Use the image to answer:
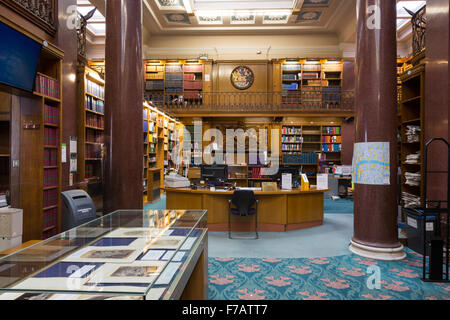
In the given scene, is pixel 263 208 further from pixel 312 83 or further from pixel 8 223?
pixel 312 83

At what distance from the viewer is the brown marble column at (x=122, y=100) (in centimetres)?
352

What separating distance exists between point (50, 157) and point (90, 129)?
70.4 inches

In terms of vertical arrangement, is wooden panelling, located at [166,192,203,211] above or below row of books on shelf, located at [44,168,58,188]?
below

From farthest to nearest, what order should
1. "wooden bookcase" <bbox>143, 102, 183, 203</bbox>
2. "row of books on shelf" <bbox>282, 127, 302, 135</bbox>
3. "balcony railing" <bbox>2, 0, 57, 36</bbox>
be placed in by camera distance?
"row of books on shelf" <bbox>282, 127, 302, 135</bbox> → "wooden bookcase" <bbox>143, 102, 183, 203</bbox> → "balcony railing" <bbox>2, 0, 57, 36</bbox>

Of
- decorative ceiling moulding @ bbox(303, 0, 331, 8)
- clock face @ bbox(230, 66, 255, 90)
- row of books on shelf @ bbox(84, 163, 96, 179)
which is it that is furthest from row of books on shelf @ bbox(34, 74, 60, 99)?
decorative ceiling moulding @ bbox(303, 0, 331, 8)

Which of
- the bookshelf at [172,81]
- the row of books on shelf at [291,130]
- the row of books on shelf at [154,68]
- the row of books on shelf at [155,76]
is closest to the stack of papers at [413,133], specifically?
the row of books on shelf at [291,130]

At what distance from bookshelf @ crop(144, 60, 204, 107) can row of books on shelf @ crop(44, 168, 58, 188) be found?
24.1 feet

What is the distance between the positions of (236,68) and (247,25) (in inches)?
70.6

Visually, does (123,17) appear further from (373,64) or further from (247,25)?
(247,25)

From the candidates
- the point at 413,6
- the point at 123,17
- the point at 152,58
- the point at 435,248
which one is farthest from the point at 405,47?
the point at 123,17

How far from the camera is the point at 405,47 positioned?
11.3 metres

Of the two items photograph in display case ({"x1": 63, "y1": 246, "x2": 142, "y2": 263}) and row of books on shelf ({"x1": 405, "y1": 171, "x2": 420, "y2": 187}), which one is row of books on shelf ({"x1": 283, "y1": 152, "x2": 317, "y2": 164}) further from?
photograph in display case ({"x1": 63, "y1": 246, "x2": 142, "y2": 263})

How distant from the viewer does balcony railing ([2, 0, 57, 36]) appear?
366 centimetres

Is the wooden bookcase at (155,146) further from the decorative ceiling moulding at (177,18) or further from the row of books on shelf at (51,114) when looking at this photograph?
the decorative ceiling moulding at (177,18)
